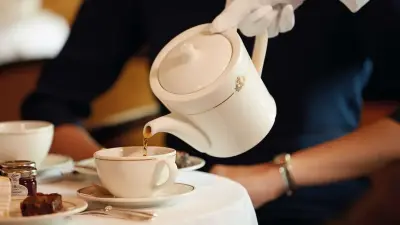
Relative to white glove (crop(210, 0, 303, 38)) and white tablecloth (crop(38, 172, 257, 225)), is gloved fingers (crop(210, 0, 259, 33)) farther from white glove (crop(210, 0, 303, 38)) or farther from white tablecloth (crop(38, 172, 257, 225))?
white tablecloth (crop(38, 172, 257, 225))

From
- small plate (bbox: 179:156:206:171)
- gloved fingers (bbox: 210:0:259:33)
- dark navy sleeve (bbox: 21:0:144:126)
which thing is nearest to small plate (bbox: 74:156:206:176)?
small plate (bbox: 179:156:206:171)

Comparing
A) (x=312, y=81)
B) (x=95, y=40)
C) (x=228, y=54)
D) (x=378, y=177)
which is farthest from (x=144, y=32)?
(x=228, y=54)

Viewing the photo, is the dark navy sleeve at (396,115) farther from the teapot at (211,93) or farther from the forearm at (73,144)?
the forearm at (73,144)

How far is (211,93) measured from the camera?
82 cm

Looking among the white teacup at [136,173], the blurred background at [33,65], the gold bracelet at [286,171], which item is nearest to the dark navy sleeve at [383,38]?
the gold bracelet at [286,171]

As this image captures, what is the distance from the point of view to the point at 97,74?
5.12ft

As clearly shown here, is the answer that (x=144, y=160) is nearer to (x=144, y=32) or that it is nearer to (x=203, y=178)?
(x=203, y=178)

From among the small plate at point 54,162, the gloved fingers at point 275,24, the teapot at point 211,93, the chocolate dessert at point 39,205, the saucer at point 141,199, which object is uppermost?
the gloved fingers at point 275,24

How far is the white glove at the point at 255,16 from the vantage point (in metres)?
0.90

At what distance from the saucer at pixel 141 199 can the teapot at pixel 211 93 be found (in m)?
0.07

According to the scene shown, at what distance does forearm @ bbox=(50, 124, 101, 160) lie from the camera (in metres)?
1.32

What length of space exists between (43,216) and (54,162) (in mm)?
328

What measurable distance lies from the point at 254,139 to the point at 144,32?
0.70 m

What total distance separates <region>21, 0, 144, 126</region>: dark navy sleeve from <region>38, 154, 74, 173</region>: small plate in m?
0.47
